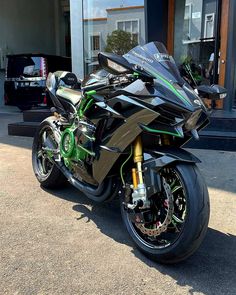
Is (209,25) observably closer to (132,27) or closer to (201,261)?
(132,27)

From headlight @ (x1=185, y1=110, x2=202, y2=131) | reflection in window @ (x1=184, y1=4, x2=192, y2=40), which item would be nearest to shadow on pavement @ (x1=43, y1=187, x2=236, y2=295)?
headlight @ (x1=185, y1=110, x2=202, y2=131)

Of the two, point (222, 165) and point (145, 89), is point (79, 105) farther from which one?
point (222, 165)

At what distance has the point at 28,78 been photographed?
10.9m

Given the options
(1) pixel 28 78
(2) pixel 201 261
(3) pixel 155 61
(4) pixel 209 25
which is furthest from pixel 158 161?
(1) pixel 28 78

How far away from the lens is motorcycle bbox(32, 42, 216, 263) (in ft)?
8.78

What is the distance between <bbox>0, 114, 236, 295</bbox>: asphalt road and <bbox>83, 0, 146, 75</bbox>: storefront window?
5.37m

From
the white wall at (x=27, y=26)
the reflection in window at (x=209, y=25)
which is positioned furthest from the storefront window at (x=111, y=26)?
the white wall at (x=27, y=26)

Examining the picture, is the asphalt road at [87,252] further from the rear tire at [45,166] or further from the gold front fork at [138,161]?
the gold front fork at [138,161]

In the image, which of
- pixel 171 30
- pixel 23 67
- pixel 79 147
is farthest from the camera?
pixel 23 67

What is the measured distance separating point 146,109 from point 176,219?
0.81 metres

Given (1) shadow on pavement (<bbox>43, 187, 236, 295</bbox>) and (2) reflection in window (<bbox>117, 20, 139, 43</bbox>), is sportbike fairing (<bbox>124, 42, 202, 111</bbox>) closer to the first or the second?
(1) shadow on pavement (<bbox>43, 187, 236, 295</bbox>)

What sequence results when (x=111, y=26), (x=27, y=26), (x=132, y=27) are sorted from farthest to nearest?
1. (x=27, y=26)
2. (x=111, y=26)
3. (x=132, y=27)

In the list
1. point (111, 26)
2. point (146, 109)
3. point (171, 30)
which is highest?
point (111, 26)

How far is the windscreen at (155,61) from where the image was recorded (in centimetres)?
278
